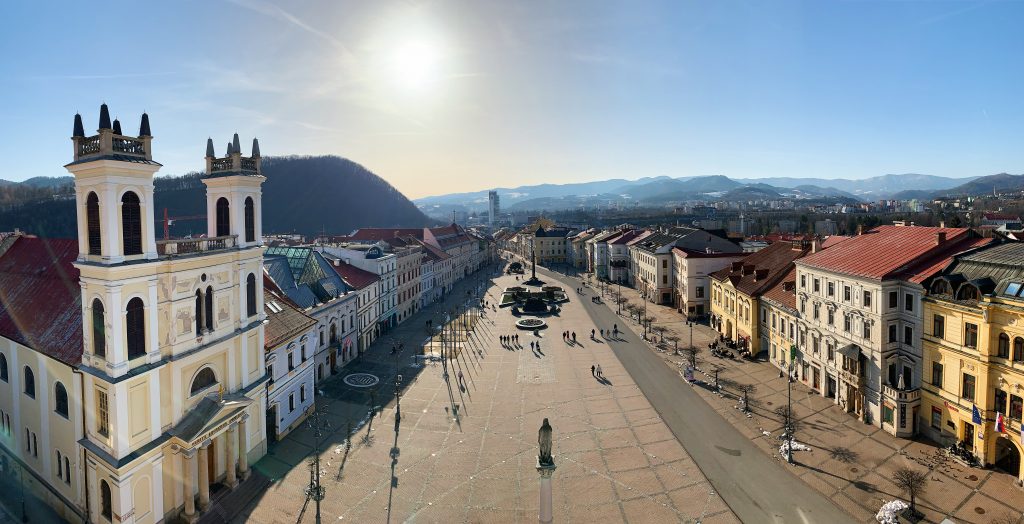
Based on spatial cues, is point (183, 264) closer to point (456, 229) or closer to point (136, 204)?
point (136, 204)

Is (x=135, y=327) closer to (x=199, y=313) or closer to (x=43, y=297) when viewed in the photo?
(x=199, y=313)

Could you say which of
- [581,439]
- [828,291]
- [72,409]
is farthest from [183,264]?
[828,291]

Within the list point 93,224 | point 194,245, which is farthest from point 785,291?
point 93,224

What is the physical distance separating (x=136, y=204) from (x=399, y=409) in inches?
966

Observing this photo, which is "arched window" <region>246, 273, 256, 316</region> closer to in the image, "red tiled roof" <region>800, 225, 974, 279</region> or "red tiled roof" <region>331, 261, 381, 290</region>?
"red tiled roof" <region>331, 261, 381, 290</region>

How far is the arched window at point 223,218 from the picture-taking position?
110 ft

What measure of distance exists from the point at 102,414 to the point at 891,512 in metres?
40.0

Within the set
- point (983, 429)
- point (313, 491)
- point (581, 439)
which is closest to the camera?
point (313, 491)

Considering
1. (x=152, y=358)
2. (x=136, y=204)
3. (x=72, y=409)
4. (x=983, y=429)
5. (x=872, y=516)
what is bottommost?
(x=872, y=516)

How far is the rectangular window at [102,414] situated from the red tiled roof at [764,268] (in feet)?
Answer: 181

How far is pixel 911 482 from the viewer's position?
26812mm

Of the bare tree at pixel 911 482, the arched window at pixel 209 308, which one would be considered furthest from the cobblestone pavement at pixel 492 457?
the arched window at pixel 209 308

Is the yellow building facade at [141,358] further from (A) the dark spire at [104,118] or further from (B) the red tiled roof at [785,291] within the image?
(B) the red tiled roof at [785,291]

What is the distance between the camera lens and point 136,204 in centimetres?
2538
